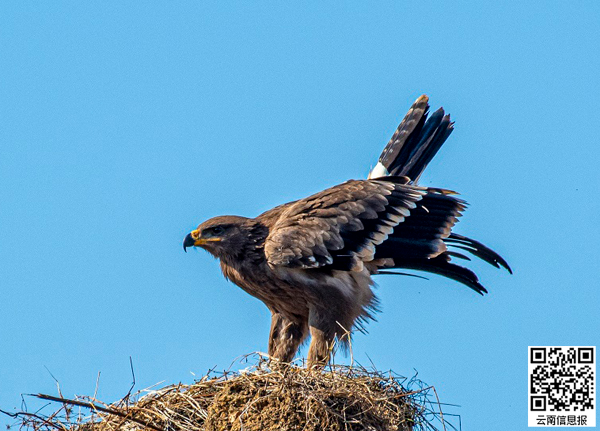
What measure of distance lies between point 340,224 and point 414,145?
1756 millimetres

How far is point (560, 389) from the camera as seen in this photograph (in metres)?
9.32

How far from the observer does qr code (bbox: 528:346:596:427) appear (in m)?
9.24

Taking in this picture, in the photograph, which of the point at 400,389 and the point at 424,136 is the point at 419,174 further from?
the point at 400,389

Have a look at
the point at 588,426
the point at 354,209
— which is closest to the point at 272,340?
the point at 354,209

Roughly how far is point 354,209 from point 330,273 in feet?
1.93

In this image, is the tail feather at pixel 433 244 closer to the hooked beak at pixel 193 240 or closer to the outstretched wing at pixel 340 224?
the outstretched wing at pixel 340 224

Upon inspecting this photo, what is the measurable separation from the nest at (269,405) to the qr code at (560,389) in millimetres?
1779

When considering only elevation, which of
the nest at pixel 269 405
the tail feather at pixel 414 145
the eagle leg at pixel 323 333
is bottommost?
the nest at pixel 269 405

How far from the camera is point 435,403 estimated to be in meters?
7.76

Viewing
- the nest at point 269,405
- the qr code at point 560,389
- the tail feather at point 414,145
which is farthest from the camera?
the tail feather at point 414,145

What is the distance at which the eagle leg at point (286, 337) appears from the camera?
944 centimetres

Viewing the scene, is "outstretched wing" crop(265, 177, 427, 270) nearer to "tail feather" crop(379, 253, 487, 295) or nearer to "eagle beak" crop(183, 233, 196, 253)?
"tail feather" crop(379, 253, 487, 295)

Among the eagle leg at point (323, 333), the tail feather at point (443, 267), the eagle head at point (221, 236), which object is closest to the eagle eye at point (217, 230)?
the eagle head at point (221, 236)

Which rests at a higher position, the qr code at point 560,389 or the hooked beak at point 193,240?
the hooked beak at point 193,240
